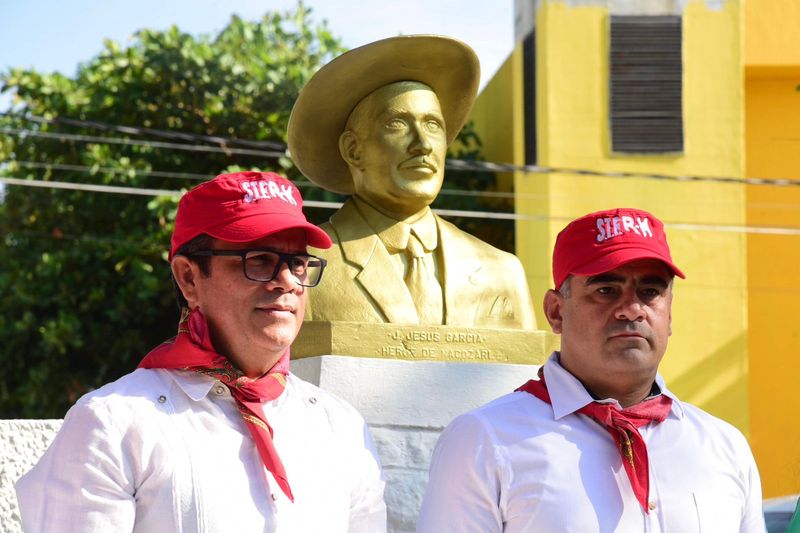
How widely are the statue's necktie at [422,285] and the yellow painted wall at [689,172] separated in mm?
6767

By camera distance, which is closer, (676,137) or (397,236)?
(397,236)

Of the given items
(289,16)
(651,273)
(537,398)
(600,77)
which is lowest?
(537,398)

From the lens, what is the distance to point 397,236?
5062mm

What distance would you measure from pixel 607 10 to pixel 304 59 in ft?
11.7

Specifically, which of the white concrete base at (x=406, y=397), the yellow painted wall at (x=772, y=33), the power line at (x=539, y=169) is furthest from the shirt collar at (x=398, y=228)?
the yellow painted wall at (x=772, y=33)

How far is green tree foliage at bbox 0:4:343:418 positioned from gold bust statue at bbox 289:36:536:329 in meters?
→ 7.41

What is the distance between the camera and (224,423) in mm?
2699

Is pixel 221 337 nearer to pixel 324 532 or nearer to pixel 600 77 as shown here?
pixel 324 532

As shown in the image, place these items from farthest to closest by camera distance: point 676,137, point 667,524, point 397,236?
1. point 676,137
2. point 397,236
3. point 667,524

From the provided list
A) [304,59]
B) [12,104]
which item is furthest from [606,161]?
[12,104]

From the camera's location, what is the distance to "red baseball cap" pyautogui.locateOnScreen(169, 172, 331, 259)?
8.99ft

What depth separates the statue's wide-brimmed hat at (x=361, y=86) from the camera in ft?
16.4

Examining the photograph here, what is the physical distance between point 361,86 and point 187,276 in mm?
2386

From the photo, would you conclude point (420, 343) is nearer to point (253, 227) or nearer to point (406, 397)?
point (406, 397)
